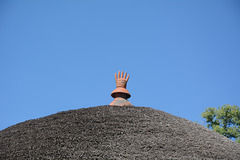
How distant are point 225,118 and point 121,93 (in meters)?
11.9

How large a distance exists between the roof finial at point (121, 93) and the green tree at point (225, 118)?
10614 mm

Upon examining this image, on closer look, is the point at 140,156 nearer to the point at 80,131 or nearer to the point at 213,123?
the point at 80,131

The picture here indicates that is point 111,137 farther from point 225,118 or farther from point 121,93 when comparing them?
point 225,118

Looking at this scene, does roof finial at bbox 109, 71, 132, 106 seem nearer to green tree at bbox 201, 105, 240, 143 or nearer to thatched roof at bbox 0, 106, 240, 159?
thatched roof at bbox 0, 106, 240, 159

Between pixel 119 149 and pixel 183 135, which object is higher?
pixel 183 135

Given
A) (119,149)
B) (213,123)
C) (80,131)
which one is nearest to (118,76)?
(80,131)

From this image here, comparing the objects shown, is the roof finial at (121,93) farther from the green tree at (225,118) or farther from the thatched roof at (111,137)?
the green tree at (225,118)

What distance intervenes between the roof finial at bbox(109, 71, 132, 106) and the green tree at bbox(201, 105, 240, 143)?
34.8 ft

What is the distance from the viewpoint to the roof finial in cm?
1091

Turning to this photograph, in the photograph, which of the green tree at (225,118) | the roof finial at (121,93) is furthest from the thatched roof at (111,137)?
the green tree at (225,118)

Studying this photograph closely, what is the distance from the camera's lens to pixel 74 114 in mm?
9719

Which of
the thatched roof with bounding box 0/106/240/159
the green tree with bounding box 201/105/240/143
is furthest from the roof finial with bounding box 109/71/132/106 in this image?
the green tree with bounding box 201/105/240/143

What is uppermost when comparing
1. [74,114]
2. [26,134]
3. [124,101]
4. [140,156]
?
[124,101]

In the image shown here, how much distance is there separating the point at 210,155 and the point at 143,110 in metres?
3.29
